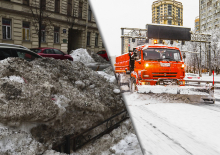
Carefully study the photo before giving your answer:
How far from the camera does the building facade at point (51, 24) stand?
1002 mm

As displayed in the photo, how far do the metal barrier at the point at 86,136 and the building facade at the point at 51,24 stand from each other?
1.55 feet

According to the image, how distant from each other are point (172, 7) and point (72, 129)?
1.68 m

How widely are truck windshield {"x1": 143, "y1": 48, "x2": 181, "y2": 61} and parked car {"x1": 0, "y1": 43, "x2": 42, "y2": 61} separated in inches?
210

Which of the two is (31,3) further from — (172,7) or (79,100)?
(172,7)

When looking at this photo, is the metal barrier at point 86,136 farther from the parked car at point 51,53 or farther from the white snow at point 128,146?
the parked car at point 51,53

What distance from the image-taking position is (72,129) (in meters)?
1.20

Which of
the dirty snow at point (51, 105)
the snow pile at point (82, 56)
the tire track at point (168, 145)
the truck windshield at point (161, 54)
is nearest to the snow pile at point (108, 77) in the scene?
the dirty snow at point (51, 105)

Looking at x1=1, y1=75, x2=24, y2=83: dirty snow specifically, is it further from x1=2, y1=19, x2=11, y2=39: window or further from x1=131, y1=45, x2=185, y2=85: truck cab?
x1=131, y1=45, x2=185, y2=85: truck cab

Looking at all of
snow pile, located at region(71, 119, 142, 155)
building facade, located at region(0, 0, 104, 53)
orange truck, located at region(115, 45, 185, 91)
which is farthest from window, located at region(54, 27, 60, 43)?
orange truck, located at region(115, 45, 185, 91)

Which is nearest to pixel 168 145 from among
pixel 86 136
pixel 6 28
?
pixel 86 136

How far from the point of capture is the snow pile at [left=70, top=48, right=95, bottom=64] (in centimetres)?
134

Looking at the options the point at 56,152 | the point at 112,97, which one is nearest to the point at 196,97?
the point at 112,97

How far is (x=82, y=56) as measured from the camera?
1378 millimetres

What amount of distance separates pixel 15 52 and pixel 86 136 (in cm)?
64
